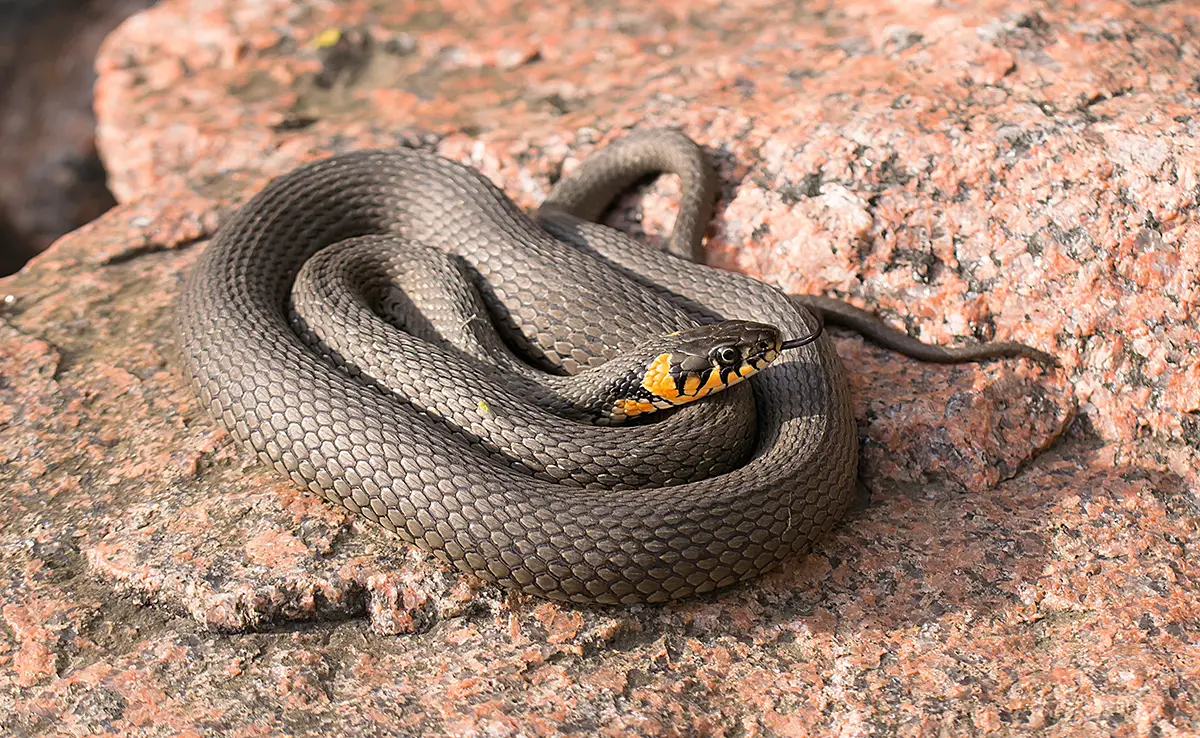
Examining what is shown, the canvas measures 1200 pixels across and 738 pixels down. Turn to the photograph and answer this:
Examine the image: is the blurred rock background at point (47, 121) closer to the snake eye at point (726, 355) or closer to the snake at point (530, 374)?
the snake at point (530, 374)

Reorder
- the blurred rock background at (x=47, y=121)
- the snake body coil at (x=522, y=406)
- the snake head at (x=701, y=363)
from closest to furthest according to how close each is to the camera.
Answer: the snake body coil at (x=522, y=406) → the snake head at (x=701, y=363) → the blurred rock background at (x=47, y=121)

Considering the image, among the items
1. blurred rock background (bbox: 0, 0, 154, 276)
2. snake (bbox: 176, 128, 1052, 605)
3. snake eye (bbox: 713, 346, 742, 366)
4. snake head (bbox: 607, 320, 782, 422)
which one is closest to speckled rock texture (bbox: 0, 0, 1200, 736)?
snake (bbox: 176, 128, 1052, 605)

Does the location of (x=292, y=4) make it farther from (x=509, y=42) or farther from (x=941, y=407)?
(x=941, y=407)

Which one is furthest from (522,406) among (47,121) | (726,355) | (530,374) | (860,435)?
(47,121)

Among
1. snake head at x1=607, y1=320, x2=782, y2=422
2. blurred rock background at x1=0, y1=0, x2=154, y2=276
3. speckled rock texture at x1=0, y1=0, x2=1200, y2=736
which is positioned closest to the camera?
speckled rock texture at x1=0, y1=0, x2=1200, y2=736

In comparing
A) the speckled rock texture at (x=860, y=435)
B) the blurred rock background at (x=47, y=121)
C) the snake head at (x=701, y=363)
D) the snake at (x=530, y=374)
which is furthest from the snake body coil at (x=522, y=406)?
the blurred rock background at (x=47, y=121)

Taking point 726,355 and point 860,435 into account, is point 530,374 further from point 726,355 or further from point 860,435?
point 860,435

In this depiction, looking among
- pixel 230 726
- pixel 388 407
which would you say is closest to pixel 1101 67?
pixel 388 407

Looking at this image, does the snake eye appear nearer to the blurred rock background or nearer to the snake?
the snake
